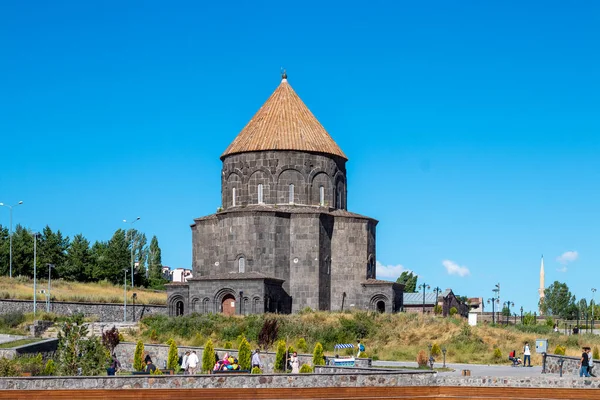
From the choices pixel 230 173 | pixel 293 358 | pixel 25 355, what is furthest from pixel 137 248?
pixel 293 358

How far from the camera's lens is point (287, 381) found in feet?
81.8

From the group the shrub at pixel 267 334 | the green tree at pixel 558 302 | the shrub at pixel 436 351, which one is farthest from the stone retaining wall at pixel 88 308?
the green tree at pixel 558 302

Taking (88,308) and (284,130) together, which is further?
(88,308)

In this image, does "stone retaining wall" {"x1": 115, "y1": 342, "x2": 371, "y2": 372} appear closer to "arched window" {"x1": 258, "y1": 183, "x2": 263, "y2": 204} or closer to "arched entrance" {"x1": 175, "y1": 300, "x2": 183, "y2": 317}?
"arched entrance" {"x1": 175, "y1": 300, "x2": 183, "y2": 317}

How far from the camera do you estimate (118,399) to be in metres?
24.1

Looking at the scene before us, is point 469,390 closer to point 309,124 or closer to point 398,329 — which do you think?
point 398,329

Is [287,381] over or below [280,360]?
over

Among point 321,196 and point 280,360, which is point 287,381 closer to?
point 280,360

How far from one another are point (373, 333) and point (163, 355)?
1113 centimetres

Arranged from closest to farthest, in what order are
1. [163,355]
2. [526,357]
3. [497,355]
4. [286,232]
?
[526,357] → [497,355] → [163,355] → [286,232]

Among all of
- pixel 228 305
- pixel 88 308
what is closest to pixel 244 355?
pixel 228 305

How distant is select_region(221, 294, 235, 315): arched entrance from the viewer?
5145cm

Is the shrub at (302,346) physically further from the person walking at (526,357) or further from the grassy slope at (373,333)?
the person walking at (526,357)

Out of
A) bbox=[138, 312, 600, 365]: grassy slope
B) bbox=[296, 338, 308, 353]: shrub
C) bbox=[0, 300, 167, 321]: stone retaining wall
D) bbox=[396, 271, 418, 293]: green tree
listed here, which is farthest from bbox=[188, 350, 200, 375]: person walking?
bbox=[396, 271, 418, 293]: green tree
